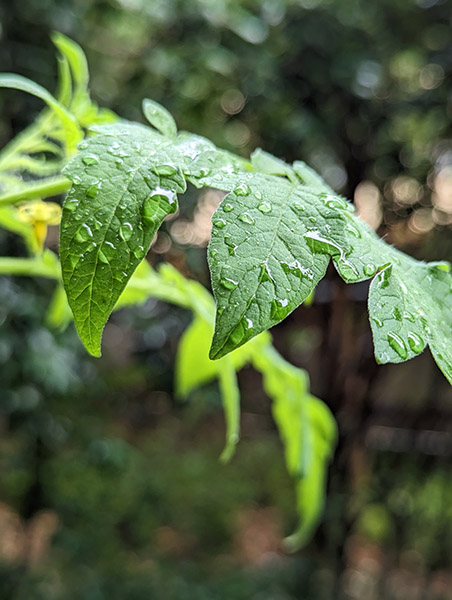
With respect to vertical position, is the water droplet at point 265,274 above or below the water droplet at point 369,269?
above

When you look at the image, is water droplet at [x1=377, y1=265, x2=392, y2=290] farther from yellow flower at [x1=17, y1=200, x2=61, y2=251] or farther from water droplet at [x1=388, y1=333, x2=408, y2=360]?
yellow flower at [x1=17, y1=200, x2=61, y2=251]

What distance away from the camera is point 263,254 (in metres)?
0.17

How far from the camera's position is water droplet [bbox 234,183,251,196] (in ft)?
0.59

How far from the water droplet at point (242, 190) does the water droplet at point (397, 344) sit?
0.20 ft

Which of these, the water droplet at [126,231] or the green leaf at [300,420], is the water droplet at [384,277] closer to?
the water droplet at [126,231]

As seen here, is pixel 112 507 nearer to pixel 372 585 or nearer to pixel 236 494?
pixel 236 494

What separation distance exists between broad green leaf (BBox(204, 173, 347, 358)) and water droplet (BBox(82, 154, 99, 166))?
0.13 ft

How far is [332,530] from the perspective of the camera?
1536 mm

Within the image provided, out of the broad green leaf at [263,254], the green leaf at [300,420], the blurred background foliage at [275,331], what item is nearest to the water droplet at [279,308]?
the broad green leaf at [263,254]

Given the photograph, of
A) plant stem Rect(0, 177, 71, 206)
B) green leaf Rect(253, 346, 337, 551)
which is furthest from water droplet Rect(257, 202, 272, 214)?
green leaf Rect(253, 346, 337, 551)

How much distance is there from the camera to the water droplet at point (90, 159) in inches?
7.0

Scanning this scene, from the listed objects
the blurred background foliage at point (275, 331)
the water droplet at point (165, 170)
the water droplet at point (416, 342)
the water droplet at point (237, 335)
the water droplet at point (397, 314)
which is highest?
the water droplet at point (165, 170)

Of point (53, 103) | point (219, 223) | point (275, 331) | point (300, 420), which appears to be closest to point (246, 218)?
point (219, 223)

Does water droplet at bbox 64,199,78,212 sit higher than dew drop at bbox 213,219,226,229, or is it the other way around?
dew drop at bbox 213,219,226,229
